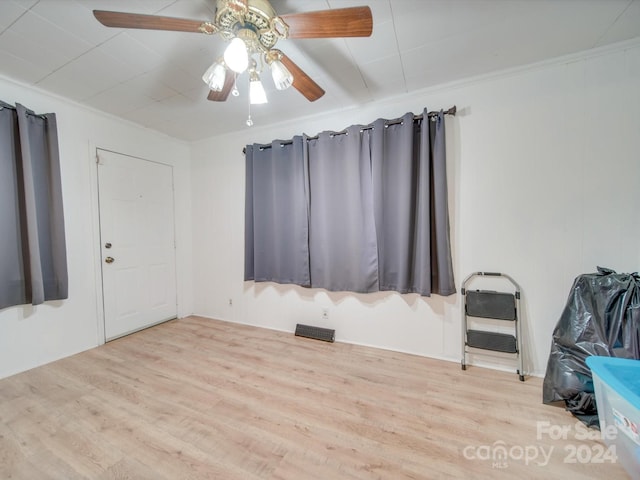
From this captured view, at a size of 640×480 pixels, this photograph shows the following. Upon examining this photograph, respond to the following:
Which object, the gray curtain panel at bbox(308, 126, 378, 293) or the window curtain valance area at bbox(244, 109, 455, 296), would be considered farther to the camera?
the gray curtain panel at bbox(308, 126, 378, 293)

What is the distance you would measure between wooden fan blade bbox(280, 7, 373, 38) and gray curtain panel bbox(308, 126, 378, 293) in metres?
1.26

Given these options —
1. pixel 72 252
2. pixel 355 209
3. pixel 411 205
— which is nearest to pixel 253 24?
pixel 355 209

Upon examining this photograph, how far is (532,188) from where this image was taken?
2.01 m

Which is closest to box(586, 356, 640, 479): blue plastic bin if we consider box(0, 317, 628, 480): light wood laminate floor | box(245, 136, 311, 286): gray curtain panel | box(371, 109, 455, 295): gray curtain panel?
box(0, 317, 628, 480): light wood laminate floor

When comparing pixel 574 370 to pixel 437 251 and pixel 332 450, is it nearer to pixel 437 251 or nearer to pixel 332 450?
pixel 437 251

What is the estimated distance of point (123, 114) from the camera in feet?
9.00

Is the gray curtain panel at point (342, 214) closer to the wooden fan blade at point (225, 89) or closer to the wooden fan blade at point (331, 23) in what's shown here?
the wooden fan blade at point (225, 89)

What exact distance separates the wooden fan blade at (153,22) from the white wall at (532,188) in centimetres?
166

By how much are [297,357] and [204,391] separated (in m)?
0.83

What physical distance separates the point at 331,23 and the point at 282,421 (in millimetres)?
2247

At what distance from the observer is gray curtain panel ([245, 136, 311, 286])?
2.77 metres

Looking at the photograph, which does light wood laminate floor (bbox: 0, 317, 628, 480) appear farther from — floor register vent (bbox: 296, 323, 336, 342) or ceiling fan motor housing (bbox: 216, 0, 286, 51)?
ceiling fan motor housing (bbox: 216, 0, 286, 51)

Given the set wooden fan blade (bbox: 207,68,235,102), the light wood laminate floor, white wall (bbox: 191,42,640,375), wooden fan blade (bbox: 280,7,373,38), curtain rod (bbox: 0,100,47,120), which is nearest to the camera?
wooden fan blade (bbox: 280,7,373,38)

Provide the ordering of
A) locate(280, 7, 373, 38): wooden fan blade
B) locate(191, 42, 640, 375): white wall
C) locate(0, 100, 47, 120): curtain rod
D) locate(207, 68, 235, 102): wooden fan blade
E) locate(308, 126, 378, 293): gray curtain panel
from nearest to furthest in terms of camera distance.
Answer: locate(280, 7, 373, 38): wooden fan blade < locate(207, 68, 235, 102): wooden fan blade < locate(191, 42, 640, 375): white wall < locate(0, 100, 47, 120): curtain rod < locate(308, 126, 378, 293): gray curtain panel
